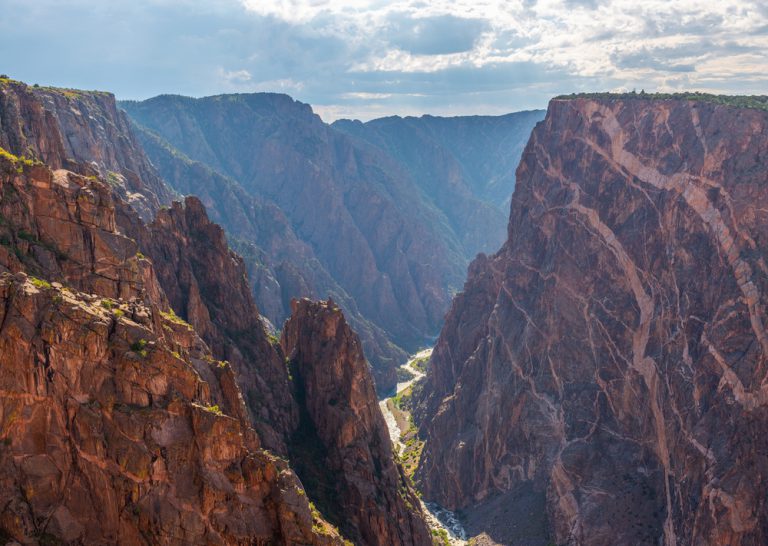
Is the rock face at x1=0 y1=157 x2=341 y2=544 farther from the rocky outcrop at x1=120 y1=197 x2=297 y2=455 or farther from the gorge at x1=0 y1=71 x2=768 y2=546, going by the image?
the rocky outcrop at x1=120 y1=197 x2=297 y2=455

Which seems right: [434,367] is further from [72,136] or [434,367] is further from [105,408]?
[105,408]

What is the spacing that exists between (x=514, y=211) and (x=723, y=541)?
8474 centimetres

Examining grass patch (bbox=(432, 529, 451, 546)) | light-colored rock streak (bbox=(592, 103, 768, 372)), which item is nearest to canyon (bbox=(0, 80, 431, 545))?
grass patch (bbox=(432, 529, 451, 546))

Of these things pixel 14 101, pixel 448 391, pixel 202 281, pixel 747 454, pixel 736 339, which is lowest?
pixel 448 391

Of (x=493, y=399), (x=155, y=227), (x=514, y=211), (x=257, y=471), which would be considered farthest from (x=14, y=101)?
(x=514, y=211)

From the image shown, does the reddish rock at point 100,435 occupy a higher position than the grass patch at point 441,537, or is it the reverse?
the reddish rock at point 100,435

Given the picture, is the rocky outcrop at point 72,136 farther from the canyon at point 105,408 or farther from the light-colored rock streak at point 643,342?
the light-colored rock streak at point 643,342

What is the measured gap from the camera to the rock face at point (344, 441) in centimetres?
8412

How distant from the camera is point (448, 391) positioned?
6590 inches

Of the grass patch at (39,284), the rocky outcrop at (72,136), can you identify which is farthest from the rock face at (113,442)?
the rocky outcrop at (72,136)

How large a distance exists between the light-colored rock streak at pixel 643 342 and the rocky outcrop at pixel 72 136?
3015 inches

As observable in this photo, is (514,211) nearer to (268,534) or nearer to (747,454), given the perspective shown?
(747,454)

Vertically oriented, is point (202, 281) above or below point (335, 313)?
above

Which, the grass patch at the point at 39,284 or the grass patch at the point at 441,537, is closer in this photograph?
the grass patch at the point at 39,284
